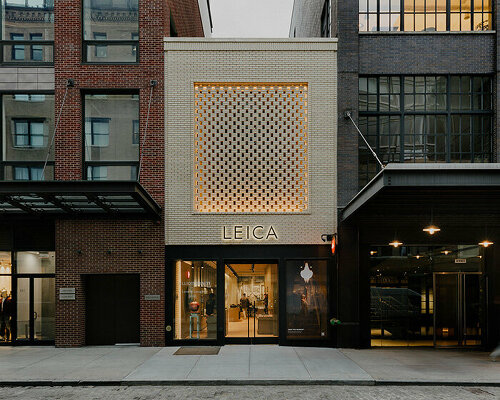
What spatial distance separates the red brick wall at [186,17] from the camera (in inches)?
729

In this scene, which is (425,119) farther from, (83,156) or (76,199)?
(83,156)

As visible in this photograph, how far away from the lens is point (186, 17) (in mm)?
20891

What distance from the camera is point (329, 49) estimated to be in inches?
614

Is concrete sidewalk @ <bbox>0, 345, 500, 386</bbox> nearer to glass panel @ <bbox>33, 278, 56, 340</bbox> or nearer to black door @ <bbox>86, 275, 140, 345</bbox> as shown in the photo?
black door @ <bbox>86, 275, 140, 345</bbox>

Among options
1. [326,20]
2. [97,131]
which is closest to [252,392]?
[97,131]

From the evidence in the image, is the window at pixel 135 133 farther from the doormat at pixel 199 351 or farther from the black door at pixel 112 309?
the doormat at pixel 199 351

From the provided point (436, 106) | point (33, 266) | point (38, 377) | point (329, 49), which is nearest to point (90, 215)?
point (33, 266)

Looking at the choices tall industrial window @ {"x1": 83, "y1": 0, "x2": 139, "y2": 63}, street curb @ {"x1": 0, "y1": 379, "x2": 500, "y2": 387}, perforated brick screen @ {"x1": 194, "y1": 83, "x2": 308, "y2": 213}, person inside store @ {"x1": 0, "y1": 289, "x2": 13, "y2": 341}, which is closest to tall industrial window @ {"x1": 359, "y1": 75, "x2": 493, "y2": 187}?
perforated brick screen @ {"x1": 194, "y1": 83, "x2": 308, "y2": 213}

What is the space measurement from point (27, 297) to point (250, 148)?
898 cm

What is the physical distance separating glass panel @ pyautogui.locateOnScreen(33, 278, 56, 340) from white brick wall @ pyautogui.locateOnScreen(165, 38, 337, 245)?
4.39m

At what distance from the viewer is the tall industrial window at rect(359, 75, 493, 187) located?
15.5 metres

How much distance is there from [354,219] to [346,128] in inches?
119

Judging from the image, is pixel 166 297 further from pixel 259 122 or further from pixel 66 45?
pixel 66 45

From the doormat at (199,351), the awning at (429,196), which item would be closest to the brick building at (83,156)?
the doormat at (199,351)
